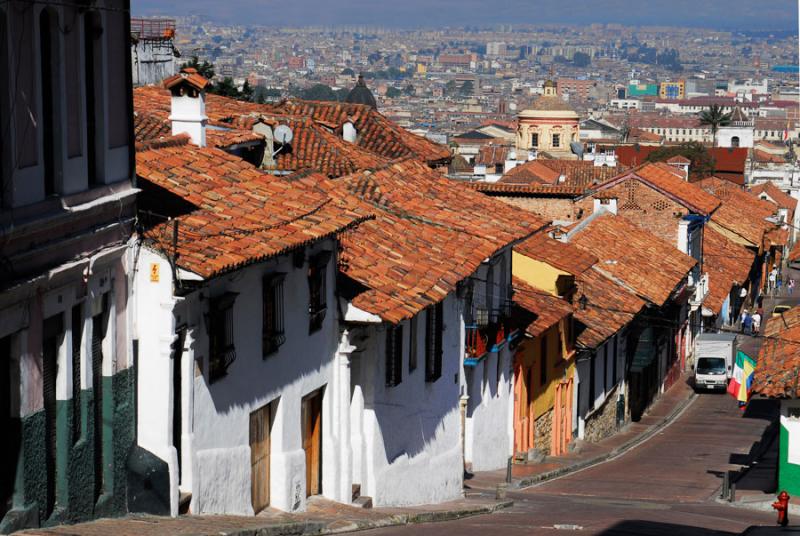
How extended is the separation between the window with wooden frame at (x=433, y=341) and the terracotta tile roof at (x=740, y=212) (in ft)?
141

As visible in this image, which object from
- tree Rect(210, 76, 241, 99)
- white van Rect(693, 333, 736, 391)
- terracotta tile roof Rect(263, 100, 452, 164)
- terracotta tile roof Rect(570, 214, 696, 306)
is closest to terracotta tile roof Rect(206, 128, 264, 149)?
terracotta tile roof Rect(263, 100, 452, 164)

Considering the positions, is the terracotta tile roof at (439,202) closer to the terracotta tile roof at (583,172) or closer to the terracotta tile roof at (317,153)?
the terracotta tile roof at (317,153)

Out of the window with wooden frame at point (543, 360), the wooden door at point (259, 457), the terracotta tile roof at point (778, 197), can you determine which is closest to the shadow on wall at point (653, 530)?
the wooden door at point (259, 457)

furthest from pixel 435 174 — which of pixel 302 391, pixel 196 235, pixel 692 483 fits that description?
pixel 196 235

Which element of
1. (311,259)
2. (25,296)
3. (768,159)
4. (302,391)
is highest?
(25,296)

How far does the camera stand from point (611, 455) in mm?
32906

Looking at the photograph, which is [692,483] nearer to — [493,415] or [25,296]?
[493,415]

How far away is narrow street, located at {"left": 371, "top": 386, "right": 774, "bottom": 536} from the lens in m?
18.4

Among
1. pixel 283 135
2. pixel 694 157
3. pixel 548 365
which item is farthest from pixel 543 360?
pixel 694 157

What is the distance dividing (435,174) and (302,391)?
945 centimetres

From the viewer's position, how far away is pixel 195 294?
45.1 ft

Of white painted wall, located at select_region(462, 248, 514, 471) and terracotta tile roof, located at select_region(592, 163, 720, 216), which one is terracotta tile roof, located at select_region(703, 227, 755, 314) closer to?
terracotta tile roof, located at select_region(592, 163, 720, 216)

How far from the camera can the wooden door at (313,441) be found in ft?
57.9

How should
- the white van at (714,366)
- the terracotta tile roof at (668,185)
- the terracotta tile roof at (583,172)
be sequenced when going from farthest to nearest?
the terracotta tile roof at (583,172)
the terracotta tile roof at (668,185)
the white van at (714,366)
